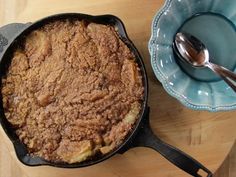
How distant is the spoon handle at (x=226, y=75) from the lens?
3.76 ft

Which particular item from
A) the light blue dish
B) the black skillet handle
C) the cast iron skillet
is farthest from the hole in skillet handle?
the black skillet handle

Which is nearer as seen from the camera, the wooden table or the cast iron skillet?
the cast iron skillet

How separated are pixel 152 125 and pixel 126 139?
123 millimetres

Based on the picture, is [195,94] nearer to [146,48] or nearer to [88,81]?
[146,48]

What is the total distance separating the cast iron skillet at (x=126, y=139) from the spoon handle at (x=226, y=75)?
0.62 ft

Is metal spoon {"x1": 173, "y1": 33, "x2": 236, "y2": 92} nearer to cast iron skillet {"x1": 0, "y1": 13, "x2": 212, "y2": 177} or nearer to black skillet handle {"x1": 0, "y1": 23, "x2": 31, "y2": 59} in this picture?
cast iron skillet {"x1": 0, "y1": 13, "x2": 212, "y2": 177}

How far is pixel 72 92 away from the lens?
114 centimetres

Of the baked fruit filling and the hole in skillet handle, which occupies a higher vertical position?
the baked fruit filling

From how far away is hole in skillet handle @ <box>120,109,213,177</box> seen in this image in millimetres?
1091

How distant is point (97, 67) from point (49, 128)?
0.19m

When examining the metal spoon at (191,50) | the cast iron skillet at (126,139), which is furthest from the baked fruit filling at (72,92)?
the metal spoon at (191,50)

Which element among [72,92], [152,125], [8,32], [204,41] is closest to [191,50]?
[204,41]

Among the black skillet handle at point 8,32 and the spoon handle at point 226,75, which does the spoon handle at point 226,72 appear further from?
the black skillet handle at point 8,32

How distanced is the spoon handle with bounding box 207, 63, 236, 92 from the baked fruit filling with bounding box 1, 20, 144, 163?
0.20 meters
